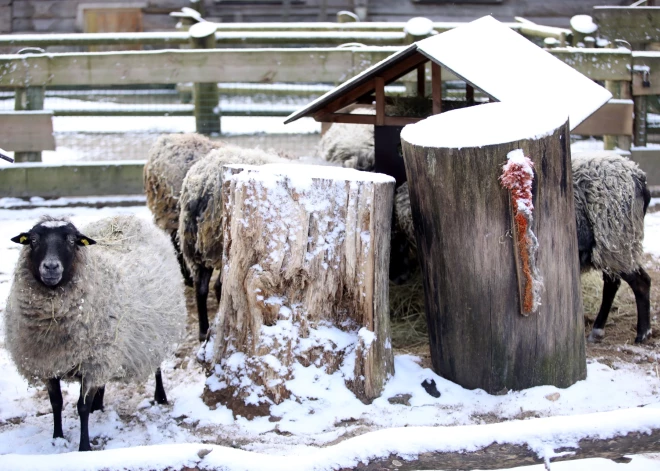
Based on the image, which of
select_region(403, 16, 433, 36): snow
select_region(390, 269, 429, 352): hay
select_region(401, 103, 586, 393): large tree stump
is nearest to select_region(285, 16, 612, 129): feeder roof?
select_region(401, 103, 586, 393): large tree stump

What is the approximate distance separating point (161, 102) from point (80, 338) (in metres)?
9.94

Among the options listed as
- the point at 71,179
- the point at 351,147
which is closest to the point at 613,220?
the point at 351,147

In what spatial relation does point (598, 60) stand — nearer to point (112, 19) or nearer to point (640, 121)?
point (640, 121)

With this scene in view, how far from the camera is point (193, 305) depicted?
19.6 ft

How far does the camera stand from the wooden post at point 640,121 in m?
8.62

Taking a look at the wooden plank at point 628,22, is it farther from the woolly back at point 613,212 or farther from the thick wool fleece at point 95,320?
the thick wool fleece at point 95,320

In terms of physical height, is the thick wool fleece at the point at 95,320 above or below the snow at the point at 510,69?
below

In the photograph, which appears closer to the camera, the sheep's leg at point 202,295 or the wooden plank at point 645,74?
the sheep's leg at point 202,295

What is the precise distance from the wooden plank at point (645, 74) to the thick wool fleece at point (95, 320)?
20.9 ft

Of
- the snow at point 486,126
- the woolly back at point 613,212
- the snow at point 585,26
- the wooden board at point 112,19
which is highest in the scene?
the wooden board at point 112,19

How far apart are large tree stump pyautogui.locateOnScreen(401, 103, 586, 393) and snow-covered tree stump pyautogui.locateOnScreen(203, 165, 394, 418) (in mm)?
285

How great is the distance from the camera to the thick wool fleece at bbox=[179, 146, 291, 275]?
200 inches

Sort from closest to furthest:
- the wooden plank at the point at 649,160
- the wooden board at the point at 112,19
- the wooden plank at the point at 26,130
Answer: the wooden plank at the point at 26,130 < the wooden plank at the point at 649,160 < the wooden board at the point at 112,19

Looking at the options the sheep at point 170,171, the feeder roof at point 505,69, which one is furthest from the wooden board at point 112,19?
the feeder roof at point 505,69
